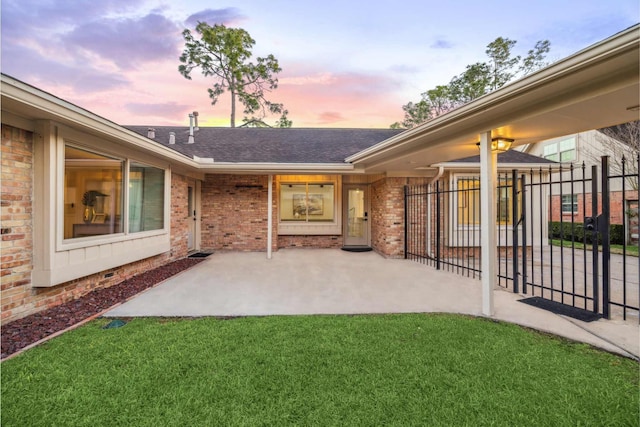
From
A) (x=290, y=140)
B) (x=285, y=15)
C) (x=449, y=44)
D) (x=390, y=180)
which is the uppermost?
(x=449, y=44)

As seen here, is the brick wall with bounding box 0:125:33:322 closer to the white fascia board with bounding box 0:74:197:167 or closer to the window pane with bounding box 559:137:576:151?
the white fascia board with bounding box 0:74:197:167

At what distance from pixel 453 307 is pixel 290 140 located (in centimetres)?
824

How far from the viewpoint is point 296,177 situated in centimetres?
997

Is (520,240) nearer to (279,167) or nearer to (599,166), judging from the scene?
(279,167)

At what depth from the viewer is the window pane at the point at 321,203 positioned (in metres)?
10.0

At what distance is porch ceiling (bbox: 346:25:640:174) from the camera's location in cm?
232

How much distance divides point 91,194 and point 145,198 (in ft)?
4.64

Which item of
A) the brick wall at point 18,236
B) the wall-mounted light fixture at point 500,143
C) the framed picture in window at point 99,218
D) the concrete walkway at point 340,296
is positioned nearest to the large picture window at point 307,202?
the concrete walkway at point 340,296

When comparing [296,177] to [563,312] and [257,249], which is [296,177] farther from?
[563,312]

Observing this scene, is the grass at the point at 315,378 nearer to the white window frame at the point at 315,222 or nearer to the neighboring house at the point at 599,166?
the white window frame at the point at 315,222

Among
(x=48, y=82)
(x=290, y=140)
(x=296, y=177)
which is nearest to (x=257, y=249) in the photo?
(x=296, y=177)

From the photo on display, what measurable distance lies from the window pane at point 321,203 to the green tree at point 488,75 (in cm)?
1124

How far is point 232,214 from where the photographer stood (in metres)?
9.18

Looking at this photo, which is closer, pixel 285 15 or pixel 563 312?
pixel 563 312
